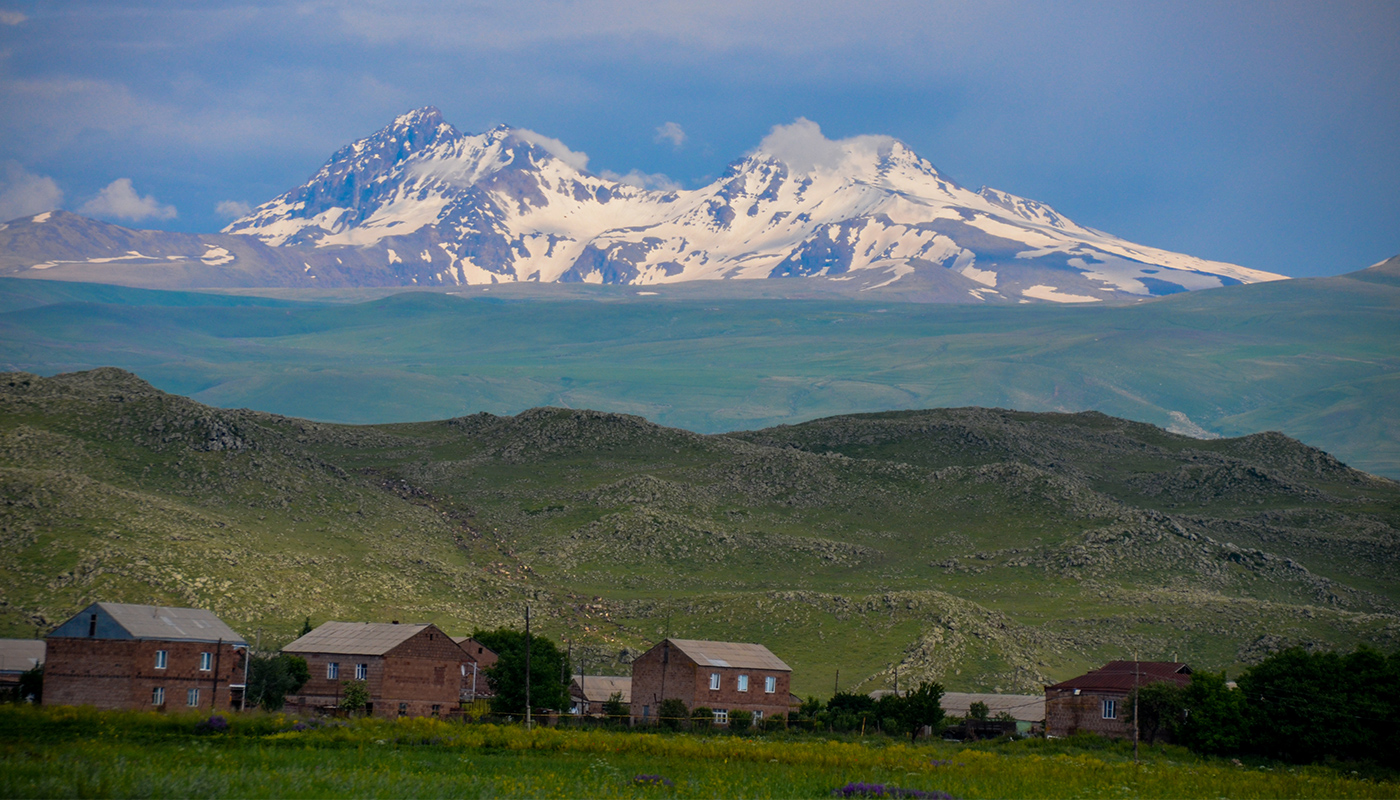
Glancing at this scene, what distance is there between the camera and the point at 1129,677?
77.8 metres

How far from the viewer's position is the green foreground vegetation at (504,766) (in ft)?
110

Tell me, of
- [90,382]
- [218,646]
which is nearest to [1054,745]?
[218,646]

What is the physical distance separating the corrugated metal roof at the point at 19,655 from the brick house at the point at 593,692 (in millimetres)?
30136

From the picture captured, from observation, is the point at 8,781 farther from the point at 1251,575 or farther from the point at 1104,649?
the point at 1251,575

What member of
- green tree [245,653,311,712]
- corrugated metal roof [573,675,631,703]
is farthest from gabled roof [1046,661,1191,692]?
green tree [245,653,311,712]

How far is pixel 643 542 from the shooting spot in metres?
148

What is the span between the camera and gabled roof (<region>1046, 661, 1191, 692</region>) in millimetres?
76250

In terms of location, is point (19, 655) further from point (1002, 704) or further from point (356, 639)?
point (1002, 704)

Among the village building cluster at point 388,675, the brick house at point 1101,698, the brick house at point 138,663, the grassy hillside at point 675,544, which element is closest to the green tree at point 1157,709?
the brick house at point 1101,698

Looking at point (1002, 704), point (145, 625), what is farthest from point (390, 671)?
point (1002, 704)

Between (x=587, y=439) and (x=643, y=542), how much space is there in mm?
50274

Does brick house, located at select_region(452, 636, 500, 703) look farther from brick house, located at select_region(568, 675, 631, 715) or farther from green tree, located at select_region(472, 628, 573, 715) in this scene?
brick house, located at select_region(568, 675, 631, 715)

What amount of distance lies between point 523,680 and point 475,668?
6067 mm

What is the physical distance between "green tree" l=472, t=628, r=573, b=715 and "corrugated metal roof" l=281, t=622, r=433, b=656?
5.41 meters
